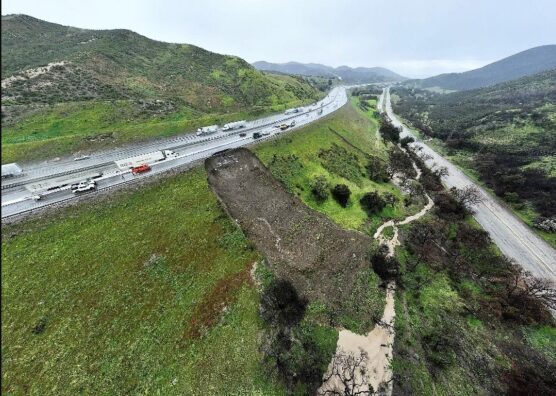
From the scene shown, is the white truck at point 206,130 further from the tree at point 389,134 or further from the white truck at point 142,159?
the tree at point 389,134

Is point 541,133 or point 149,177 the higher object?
point 149,177

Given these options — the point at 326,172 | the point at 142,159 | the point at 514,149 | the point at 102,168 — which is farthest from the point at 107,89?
the point at 514,149

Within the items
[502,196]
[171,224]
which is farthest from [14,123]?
[502,196]

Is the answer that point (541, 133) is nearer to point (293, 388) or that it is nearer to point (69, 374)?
point (293, 388)

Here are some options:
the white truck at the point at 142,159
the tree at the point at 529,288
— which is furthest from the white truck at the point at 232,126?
the tree at the point at 529,288

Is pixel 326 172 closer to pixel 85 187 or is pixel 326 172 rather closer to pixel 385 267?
pixel 385 267

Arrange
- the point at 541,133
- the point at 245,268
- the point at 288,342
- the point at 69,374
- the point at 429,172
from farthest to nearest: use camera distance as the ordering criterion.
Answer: the point at 541,133, the point at 429,172, the point at 245,268, the point at 288,342, the point at 69,374
